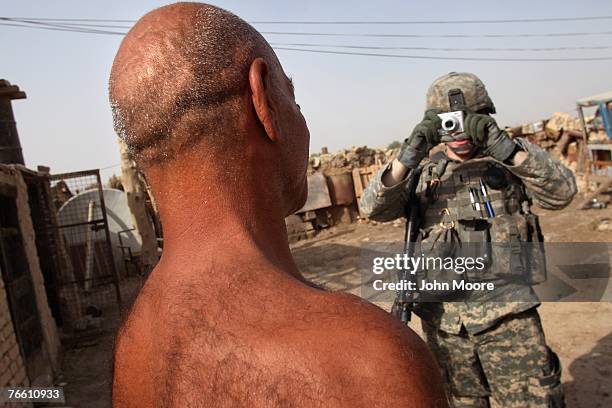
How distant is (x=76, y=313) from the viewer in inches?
297

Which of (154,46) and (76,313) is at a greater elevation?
(154,46)

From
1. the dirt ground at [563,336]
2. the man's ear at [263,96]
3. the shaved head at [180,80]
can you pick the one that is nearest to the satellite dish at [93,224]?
the dirt ground at [563,336]

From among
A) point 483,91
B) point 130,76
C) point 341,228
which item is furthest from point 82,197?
point 130,76

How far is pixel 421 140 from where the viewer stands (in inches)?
109

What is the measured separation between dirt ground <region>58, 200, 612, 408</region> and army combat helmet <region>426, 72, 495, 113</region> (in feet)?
7.69

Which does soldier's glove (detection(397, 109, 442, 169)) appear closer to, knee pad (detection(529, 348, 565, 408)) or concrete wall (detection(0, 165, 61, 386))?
knee pad (detection(529, 348, 565, 408))

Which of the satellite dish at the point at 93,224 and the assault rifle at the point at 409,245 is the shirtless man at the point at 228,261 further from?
the satellite dish at the point at 93,224

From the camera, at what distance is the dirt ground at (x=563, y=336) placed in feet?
12.7

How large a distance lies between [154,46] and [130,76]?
8cm

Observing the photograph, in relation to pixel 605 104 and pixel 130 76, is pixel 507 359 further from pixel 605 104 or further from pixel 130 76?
pixel 605 104

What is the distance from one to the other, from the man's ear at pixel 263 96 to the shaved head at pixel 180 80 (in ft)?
0.08

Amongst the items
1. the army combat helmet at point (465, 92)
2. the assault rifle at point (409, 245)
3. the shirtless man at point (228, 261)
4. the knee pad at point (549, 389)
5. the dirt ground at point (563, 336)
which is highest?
the army combat helmet at point (465, 92)

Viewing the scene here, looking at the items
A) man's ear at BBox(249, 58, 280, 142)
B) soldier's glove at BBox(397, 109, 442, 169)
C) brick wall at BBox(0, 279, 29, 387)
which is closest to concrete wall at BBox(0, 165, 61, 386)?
brick wall at BBox(0, 279, 29, 387)

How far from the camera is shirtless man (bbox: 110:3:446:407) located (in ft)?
2.47
